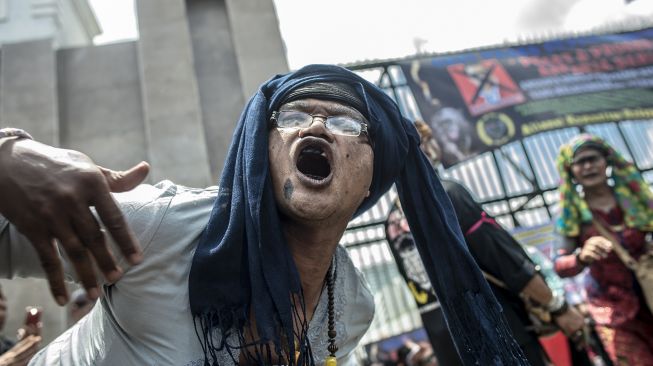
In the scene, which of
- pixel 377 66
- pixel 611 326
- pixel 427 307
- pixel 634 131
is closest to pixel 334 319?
pixel 427 307

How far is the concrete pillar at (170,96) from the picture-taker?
5.15 m

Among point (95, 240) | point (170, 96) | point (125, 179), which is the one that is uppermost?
point (170, 96)

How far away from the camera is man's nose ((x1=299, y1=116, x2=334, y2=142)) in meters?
1.64

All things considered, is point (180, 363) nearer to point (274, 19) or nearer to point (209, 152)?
point (209, 152)

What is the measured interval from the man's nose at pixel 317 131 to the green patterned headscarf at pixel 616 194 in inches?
104

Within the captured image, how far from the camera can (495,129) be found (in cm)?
673

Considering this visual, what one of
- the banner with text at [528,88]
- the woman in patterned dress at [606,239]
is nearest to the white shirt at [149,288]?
the woman in patterned dress at [606,239]

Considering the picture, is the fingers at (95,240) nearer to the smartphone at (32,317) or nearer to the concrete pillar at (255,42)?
the smartphone at (32,317)

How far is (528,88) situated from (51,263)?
7.37 metres

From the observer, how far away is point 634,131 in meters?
7.76

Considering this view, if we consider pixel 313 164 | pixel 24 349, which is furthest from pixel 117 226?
pixel 24 349

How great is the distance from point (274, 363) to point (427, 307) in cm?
168

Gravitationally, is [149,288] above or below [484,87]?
below

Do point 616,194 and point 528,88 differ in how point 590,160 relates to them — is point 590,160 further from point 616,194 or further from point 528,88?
point 528,88
